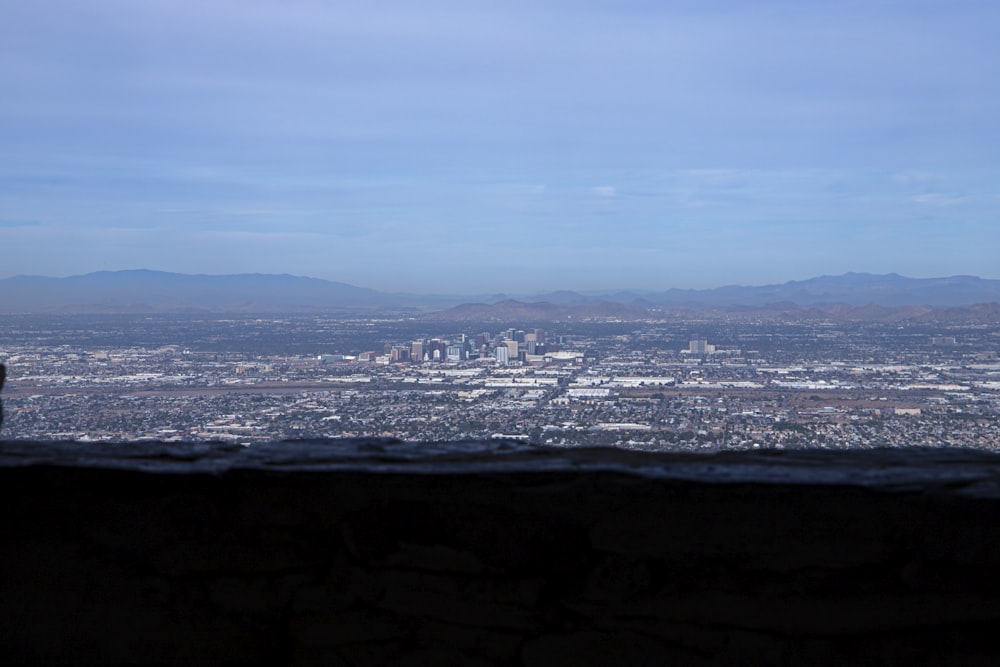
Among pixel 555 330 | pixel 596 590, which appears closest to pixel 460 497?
pixel 596 590

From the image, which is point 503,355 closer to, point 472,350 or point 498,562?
point 472,350

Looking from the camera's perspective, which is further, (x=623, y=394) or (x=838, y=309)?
(x=838, y=309)

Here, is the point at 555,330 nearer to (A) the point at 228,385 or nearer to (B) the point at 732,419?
(A) the point at 228,385

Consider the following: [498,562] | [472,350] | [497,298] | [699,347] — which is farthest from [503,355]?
[497,298]

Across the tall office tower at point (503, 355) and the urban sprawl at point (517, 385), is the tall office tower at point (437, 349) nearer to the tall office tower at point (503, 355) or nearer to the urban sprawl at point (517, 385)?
the urban sprawl at point (517, 385)

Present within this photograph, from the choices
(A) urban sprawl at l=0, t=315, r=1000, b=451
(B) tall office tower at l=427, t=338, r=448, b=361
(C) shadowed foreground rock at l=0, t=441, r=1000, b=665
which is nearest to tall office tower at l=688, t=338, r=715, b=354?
(A) urban sprawl at l=0, t=315, r=1000, b=451

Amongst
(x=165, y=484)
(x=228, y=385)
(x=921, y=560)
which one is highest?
(x=165, y=484)

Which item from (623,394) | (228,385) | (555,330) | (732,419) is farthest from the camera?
(555,330)
